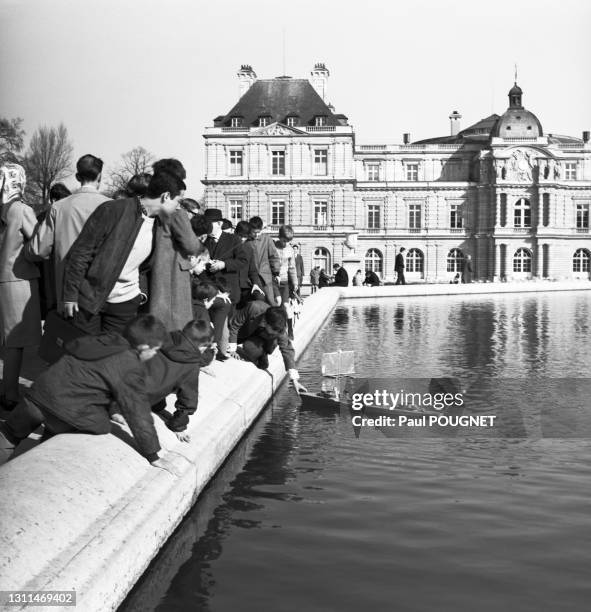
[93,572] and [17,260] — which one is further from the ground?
[17,260]

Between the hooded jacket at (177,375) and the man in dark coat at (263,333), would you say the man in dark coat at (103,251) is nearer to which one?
Answer: the hooded jacket at (177,375)

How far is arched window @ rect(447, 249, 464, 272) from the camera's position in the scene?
71.9 meters

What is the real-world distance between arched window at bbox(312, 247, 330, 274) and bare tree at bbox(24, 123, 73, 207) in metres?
33.5

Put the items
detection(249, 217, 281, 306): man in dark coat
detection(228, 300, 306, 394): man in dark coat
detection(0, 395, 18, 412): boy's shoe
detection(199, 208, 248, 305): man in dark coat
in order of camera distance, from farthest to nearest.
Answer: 1. detection(249, 217, 281, 306): man in dark coat
2. detection(199, 208, 248, 305): man in dark coat
3. detection(228, 300, 306, 394): man in dark coat
4. detection(0, 395, 18, 412): boy's shoe

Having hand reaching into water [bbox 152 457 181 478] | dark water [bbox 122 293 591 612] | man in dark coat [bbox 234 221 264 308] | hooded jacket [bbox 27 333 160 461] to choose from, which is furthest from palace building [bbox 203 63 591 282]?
hooded jacket [bbox 27 333 160 461]

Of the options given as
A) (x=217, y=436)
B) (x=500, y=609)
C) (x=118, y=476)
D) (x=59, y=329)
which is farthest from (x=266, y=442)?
(x=500, y=609)

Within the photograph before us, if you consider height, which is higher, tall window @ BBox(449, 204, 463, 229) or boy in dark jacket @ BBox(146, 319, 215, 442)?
tall window @ BBox(449, 204, 463, 229)

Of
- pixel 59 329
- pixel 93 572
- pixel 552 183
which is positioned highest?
pixel 552 183

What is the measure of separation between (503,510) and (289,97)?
208ft

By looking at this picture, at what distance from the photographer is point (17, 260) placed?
730 centimetres

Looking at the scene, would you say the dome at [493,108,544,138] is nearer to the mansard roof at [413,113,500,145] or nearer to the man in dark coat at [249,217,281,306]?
the mansard roof at [413,113,500,145]

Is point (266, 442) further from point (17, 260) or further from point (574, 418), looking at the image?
point (574, 418)

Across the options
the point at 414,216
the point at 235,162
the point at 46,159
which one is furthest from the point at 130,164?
the point at 46,159

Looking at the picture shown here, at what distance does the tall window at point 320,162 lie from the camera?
218ft
